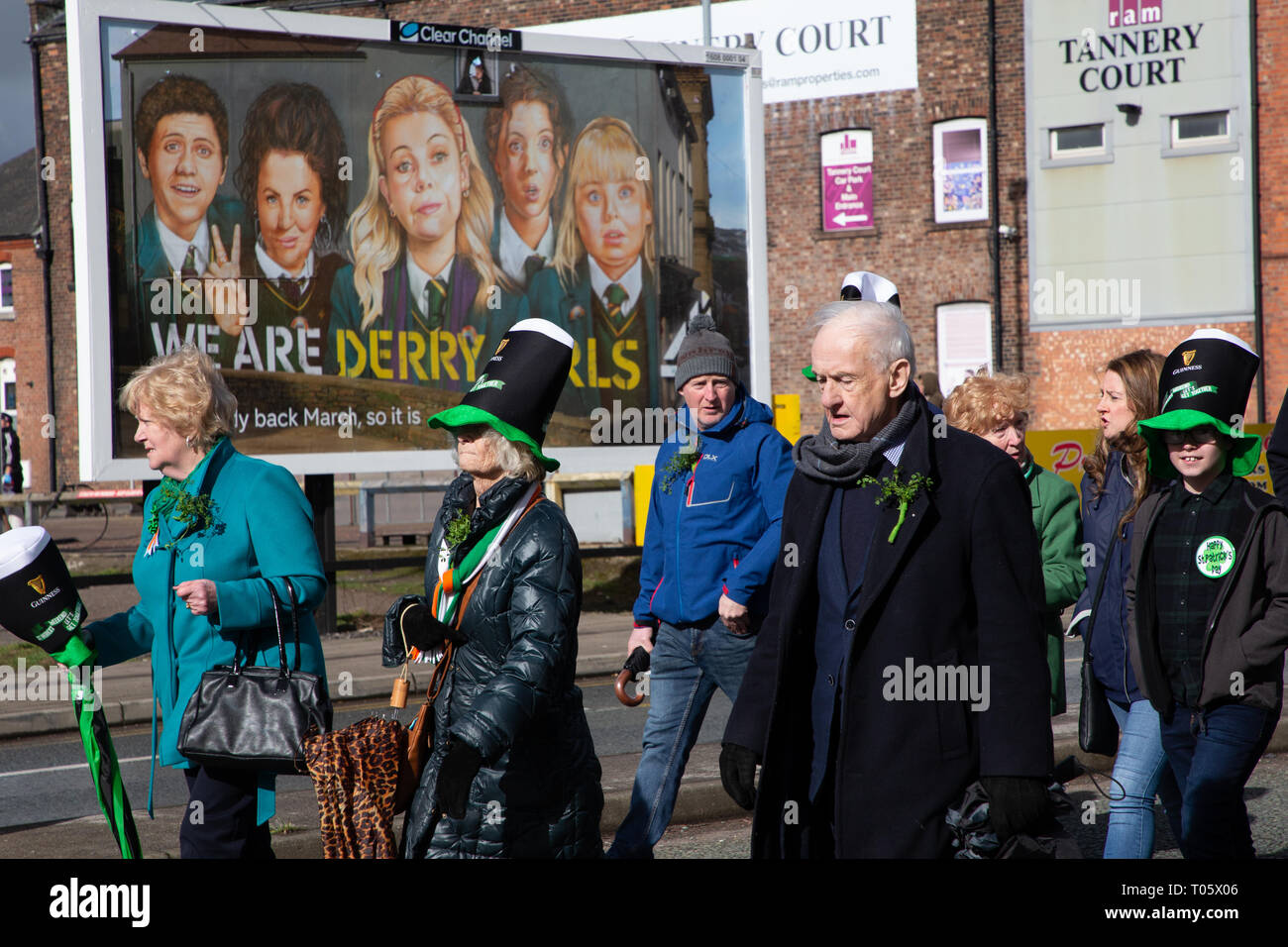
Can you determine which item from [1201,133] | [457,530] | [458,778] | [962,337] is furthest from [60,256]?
[458,778]

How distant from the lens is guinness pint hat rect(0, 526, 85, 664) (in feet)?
13.9

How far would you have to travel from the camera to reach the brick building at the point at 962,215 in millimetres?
25672

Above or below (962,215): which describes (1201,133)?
above

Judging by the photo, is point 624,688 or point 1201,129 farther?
point 1201,129

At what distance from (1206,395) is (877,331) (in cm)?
162

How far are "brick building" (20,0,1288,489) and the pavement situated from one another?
49.4ft

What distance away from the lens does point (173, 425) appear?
4402mm

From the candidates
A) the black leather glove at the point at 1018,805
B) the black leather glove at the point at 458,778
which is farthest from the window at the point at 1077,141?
the black leather glove at the point at 458,778

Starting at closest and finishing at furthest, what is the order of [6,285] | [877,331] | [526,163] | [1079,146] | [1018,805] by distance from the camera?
[1018,805] → [877,331] → [526,163] → [1079,146] → [6,285]

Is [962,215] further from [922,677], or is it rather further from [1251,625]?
[922,677]

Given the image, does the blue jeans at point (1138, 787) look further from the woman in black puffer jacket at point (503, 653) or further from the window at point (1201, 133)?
the window at point (1201, 133)

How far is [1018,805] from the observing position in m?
3.32

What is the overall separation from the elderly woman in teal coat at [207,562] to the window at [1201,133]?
→ 2487cm

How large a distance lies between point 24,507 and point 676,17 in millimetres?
16047
